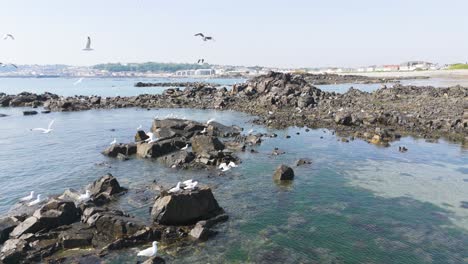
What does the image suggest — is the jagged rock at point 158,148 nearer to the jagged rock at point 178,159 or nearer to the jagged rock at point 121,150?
the jagged rock at point 121,150

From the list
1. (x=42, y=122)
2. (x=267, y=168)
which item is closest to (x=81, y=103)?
(x=42, y=122)

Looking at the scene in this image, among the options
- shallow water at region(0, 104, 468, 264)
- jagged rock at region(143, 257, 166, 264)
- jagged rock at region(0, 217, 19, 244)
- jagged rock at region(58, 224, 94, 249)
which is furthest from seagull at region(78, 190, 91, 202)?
jagged rock at region(143, 257, 166, 264)

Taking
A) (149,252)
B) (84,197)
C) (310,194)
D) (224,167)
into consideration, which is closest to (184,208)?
(149,252)

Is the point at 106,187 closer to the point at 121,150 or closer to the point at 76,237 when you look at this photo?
Result: the point at 76,237

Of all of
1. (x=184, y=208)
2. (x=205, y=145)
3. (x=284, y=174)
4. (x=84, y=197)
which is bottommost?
(x=284, y=174)

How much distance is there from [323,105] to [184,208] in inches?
1908

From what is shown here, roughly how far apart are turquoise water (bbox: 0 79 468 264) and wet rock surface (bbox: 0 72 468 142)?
533 cm

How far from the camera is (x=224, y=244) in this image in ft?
55.1

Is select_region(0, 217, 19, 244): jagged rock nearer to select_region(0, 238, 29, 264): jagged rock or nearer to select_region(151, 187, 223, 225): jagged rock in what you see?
select_region(0, 238, 29, 264): jagged rock

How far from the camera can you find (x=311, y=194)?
23500 mm

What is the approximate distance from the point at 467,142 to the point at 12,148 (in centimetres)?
4614

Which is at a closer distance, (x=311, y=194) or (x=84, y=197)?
(x=84, y=197)

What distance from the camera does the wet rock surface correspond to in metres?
43.8

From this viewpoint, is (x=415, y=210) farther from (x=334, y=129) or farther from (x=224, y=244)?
(x=334, y=129)
